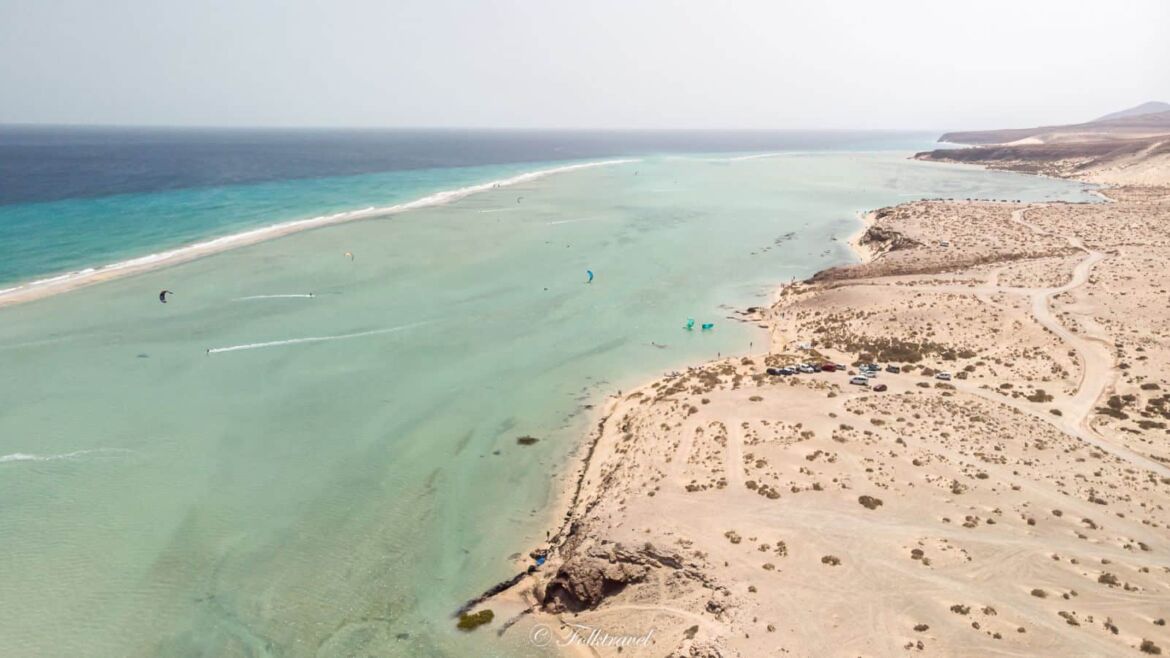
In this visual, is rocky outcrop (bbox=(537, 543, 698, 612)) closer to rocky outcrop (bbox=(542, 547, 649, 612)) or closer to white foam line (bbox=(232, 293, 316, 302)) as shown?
rocky outcrop (bbox=(542, 547, 649, 612))

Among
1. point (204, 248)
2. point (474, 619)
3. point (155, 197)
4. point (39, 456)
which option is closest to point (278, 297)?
point (204, 248)

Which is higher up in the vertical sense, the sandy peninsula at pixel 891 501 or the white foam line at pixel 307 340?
the white foam line at pixel 307 340

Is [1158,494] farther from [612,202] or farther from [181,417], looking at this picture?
[612,202]

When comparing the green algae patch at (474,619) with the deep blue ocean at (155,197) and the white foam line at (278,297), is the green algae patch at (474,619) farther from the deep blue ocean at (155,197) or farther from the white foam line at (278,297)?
the deep blue ocean at (155,197)

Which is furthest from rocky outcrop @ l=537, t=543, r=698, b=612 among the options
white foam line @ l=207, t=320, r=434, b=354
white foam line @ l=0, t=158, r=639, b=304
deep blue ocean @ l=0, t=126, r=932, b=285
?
deep blue ocean @ l=0, t=126, r=932, b=285

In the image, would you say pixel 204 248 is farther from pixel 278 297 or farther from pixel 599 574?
pixel 599 574

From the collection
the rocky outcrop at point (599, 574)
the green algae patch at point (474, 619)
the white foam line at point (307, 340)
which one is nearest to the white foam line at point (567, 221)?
the white foam line at point (307, 340)
